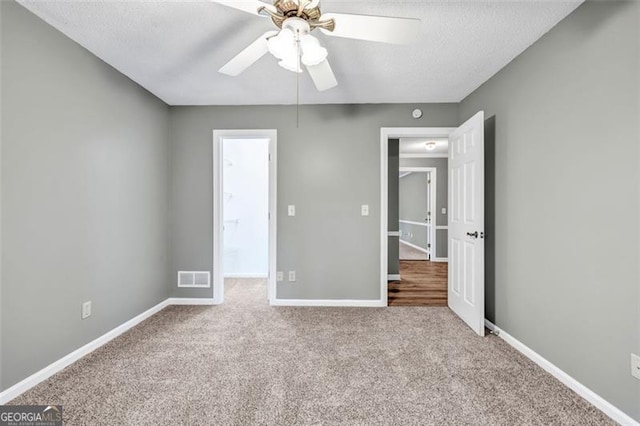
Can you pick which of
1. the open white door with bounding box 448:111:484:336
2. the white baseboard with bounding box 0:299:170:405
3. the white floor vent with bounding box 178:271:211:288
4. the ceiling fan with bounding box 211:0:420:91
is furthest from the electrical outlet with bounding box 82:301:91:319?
the open white door with bounding box 448:111:484:336

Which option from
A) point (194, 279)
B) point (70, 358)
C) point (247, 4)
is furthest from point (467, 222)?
point (70, 358)

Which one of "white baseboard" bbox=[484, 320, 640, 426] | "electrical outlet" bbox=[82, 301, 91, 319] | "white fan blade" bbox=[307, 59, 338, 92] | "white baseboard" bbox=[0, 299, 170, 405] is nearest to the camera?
"white baseboard" bbox=[484, 320, 640, 426]

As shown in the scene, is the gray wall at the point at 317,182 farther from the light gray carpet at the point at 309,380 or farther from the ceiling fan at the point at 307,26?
the ceiling fan at the point at 307,26

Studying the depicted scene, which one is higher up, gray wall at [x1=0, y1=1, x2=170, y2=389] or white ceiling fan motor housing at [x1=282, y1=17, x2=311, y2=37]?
white ceiling fan motor housing at [x1=282, y1=17, x2=311, y2=37]

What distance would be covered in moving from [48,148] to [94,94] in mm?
653

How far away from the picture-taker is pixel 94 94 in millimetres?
2340

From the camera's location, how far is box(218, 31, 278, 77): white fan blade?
1.61 m

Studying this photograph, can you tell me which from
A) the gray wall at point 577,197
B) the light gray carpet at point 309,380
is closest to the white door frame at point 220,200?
the light gray carpet at point 309,380

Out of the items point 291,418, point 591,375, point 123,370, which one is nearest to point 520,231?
point 591,375

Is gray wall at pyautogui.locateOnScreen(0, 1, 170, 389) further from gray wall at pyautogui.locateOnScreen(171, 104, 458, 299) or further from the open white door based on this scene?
the open white door

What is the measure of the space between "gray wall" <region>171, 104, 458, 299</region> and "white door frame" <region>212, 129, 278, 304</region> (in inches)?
2.4

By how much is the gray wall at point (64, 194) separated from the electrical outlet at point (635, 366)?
11.2 ft

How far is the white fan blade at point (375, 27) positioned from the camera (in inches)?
53.5

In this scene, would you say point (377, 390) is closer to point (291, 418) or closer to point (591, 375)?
point (291, 418)
